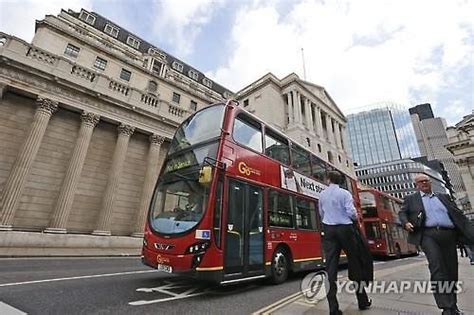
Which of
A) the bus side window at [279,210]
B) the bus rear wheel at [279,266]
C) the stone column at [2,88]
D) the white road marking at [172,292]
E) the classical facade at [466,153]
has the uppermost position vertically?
the classical facade at [466,153]

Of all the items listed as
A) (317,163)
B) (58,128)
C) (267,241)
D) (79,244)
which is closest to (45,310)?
(267,241)

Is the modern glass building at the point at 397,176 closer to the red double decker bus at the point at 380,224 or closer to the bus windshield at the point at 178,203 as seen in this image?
the red double decker bus at the point at 380,224

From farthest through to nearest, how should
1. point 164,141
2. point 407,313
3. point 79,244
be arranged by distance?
point 164,141, point 79,244, point 407,313

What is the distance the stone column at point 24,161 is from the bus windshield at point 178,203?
1019 cm

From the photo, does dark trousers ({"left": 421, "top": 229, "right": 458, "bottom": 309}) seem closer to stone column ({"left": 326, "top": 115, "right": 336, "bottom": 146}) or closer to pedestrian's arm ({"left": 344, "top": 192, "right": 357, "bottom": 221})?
pedestrian's arm ({"left": 344, "top": 192, "right": 357, "bottom": 221})

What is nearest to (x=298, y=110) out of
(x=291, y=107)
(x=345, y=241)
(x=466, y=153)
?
(x=291, y=107)

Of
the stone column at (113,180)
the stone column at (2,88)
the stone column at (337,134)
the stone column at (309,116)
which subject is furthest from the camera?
the stone column at (337,134)

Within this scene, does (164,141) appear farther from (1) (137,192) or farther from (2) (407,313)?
(2) (407,313)

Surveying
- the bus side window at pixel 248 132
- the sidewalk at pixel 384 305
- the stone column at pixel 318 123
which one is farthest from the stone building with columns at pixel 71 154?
the stone column at pixel 318 123

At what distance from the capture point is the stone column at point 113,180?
555 inches

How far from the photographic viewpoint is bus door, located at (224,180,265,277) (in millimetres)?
5199

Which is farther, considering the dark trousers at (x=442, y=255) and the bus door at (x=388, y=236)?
the bus door at (x=388, y=236)

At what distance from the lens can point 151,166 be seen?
17.2 m

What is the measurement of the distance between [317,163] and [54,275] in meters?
8.94
